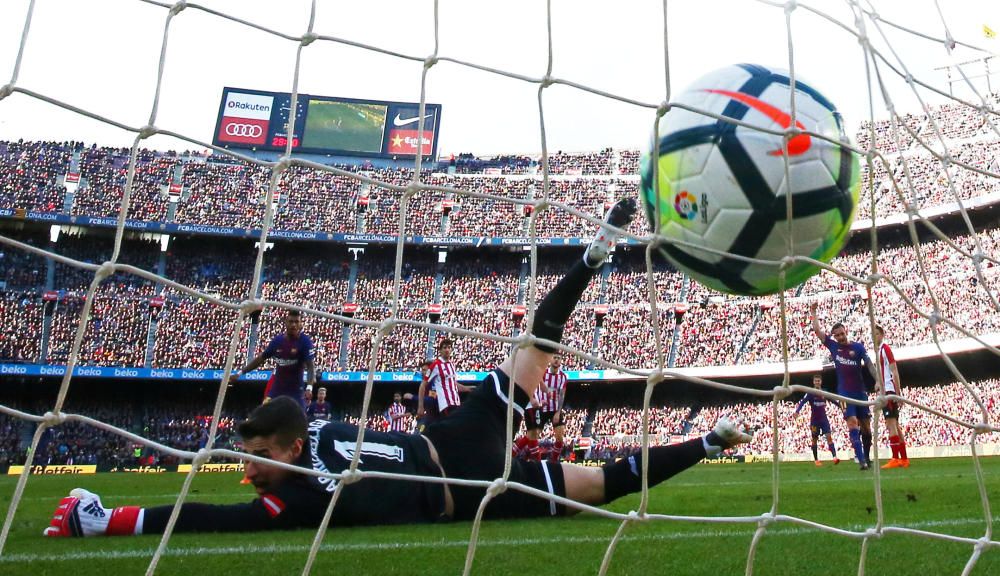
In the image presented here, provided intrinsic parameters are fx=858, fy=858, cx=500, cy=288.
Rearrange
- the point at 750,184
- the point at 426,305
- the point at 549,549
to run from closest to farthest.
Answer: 1. the point at 750,184
2. the point at 549,549
3. the point at 426,305

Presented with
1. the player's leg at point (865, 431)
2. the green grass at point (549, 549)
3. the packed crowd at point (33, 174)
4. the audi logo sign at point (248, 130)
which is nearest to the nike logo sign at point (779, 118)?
the green grass at point (549, 549)

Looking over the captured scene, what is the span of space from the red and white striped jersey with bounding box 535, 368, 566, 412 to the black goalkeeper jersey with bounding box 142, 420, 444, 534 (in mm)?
7313

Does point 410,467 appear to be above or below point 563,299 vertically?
below

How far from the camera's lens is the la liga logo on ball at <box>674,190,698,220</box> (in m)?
2.97

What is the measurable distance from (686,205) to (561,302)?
107 cm

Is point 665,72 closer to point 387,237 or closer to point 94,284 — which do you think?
point 94,284

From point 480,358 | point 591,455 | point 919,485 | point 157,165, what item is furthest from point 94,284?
point 157,165

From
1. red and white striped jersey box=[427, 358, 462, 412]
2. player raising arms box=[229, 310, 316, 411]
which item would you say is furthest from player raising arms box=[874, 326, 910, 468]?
player raising arms box=[229, 310, 316, 411]

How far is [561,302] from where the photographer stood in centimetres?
393

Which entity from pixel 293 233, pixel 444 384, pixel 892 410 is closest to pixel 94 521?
pixel 444 384

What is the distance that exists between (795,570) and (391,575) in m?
1.30

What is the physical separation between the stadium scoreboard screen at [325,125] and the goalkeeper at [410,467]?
31.0m

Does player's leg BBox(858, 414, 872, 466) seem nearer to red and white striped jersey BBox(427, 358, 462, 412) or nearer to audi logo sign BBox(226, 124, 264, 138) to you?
red and white striped jersey BBox(427, 358, 462, 412)

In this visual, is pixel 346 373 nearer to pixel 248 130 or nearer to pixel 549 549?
pixel 248 130
